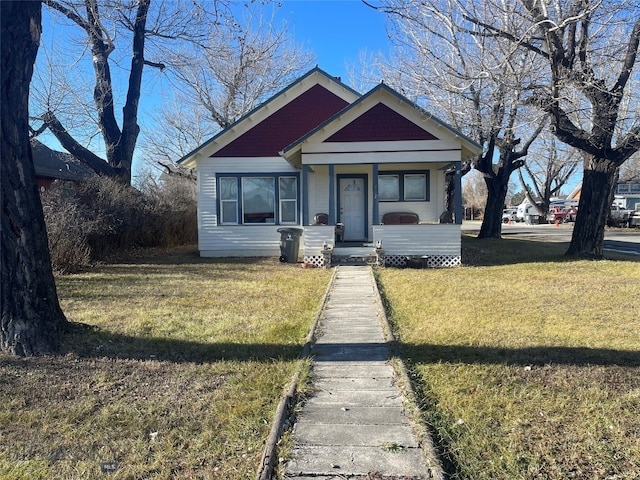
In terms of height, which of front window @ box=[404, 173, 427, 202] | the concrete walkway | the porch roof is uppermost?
the porch roof

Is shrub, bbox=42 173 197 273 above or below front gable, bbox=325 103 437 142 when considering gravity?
below

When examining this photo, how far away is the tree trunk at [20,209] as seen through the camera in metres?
4.57

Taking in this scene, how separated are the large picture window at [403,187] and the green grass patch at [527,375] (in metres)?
6.89

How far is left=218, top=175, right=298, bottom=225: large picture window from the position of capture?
15.6 metres

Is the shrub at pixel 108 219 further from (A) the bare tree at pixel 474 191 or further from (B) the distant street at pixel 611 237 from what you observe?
(A) the bare tree at pixel 474 191

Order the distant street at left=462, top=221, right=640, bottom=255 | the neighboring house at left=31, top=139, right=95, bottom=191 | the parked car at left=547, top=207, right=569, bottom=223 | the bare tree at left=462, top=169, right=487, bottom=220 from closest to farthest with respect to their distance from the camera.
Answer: the distant street at left=462, top=221, right=640, bottom=255 < the neighboring house at left=31, top=139, right=95, bottom=191 < the parked car at left=547, top=207, right=569, bottom=223 < the bare tree at left=462, top=169, right=487, bottom=220

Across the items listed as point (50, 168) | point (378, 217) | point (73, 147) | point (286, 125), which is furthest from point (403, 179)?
point (50, 168)

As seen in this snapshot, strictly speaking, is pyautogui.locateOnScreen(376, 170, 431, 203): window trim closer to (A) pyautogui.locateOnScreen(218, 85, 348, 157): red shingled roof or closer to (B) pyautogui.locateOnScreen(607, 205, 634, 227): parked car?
(A) pyautogui.locateOnScreen(218, 85, 348, 157): red shingled roof

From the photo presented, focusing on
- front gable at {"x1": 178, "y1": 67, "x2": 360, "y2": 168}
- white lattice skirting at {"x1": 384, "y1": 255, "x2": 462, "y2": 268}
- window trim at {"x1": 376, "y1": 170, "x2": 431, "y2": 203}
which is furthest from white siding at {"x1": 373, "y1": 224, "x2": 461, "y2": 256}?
front gable at {"x1": 178, "y1": 67, "x2": 360, "y2": 168}

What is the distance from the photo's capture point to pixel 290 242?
1399 cm

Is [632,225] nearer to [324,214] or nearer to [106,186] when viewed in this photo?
[324,214]

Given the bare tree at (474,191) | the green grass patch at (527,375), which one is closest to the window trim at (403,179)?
the green grass patch at (527,375)

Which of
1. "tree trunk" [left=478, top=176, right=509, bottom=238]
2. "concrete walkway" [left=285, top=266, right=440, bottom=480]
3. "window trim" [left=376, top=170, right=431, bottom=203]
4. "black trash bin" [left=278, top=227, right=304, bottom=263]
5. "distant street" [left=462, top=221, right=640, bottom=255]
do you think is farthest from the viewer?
"tree trunk" [left=478, top=176, right=509, bottom=238]

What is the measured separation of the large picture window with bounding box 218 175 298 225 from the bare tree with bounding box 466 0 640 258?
25.8ft
